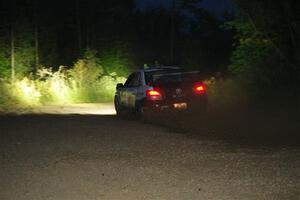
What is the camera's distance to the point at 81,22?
2122 inches

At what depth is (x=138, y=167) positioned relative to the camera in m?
10.5

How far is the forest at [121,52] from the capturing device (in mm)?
22453

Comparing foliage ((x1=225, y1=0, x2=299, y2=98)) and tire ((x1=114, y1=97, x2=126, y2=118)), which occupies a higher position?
foliage ((x1=225, y1=0, x2=299, y2=98))

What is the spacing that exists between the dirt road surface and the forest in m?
8.23

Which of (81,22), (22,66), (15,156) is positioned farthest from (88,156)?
(81,22)

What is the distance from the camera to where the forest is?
22453 millimetres

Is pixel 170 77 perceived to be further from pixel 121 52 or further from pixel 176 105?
pixel 121 52

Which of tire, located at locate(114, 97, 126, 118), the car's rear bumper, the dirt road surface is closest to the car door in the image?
tire, located at locate(114, 97, 126, 118)

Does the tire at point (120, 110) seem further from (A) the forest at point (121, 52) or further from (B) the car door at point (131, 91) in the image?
(A) the forest at point (121, 52)

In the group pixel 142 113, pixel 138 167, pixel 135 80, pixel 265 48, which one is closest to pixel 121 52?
pixel 265 48

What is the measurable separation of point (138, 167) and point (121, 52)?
32102 mm

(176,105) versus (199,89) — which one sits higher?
(199,89)

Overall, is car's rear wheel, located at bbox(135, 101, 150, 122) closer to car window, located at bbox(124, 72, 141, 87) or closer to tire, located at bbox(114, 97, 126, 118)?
car window, located at bbox(124, 72, 141, 87)

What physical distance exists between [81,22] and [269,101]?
33631 millimetres
